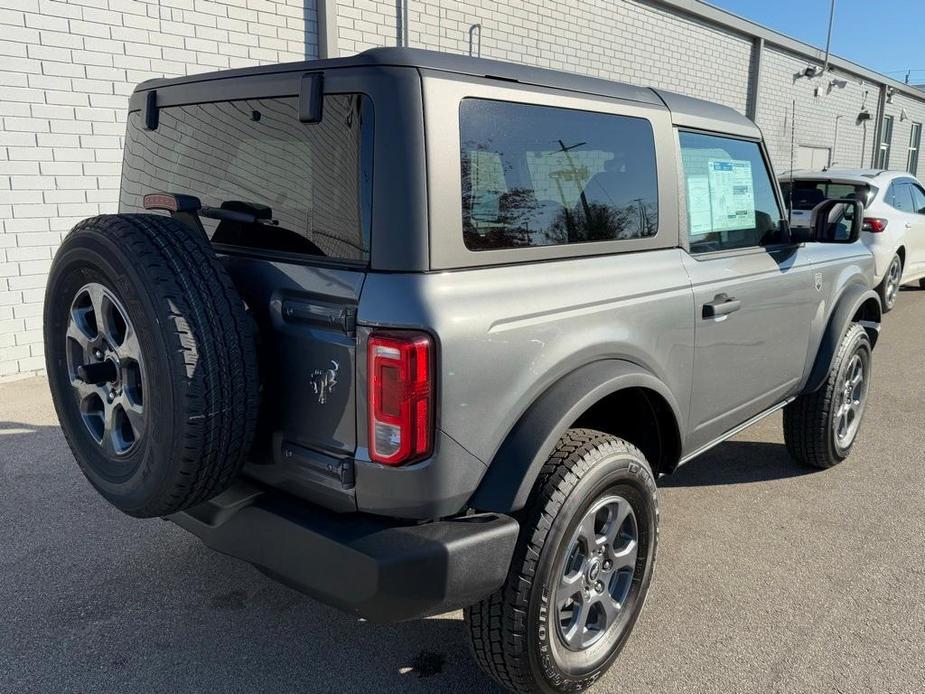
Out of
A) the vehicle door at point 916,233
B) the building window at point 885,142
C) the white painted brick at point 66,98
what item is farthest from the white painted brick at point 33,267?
the building window at point 885,142

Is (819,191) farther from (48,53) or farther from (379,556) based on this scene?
(379,556)

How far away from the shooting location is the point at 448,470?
1.97 metres

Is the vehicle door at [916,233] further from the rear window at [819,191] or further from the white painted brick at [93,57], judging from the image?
the white painted brick at [93,57]

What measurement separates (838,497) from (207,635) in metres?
3.20

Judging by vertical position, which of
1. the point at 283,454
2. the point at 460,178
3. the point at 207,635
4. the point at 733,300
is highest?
the point at 460,178

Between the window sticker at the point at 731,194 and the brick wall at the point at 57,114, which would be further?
Result: the brick wall at the point at 57,114

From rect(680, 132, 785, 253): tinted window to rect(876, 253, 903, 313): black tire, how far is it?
6449 mm

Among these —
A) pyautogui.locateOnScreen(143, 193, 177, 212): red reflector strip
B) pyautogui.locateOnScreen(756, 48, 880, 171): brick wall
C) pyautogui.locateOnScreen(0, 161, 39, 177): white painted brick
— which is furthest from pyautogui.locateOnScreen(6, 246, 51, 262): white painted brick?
pyautogui.locateOnScreen(756, 48, 880, 171): brick wall

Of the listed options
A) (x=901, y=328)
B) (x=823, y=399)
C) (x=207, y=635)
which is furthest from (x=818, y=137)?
(x=207, y=635)

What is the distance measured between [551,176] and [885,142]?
25327 millimetres

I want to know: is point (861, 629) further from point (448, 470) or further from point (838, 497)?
point (448, 470)

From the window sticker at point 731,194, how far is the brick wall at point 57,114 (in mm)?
5091

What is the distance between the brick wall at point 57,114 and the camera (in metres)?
5.62

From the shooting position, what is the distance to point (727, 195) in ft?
10.8
